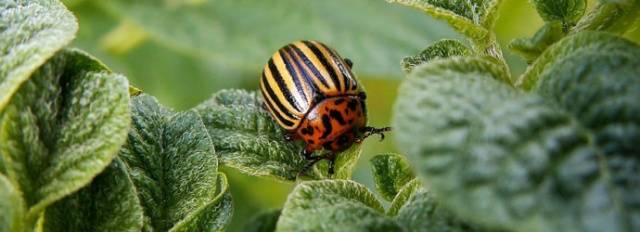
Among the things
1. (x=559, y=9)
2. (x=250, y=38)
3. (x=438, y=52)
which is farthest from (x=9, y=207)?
(x=250, y=38)

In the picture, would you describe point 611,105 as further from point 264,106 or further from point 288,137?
point 264,106

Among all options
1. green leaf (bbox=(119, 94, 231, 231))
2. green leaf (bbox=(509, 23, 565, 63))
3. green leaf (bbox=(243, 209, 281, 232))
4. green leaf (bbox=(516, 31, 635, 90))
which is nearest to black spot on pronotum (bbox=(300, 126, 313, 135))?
green leaf (bbox=(243, 209, 281, 232))

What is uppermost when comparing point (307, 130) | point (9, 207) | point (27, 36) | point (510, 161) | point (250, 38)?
point (250, 38)

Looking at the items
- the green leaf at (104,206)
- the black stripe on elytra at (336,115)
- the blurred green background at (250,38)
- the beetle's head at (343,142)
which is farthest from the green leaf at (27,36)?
the blurred green background at (250,38)

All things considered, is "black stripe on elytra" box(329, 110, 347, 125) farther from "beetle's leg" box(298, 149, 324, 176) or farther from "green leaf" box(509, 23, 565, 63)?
"green leaf" box(509, 23, 565, 63)

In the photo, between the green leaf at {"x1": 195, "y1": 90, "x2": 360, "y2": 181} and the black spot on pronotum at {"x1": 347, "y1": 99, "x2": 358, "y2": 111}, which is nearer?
the green leaf at {"x1": 195, "y1": 90, "x2": 360, "y2": 181}
